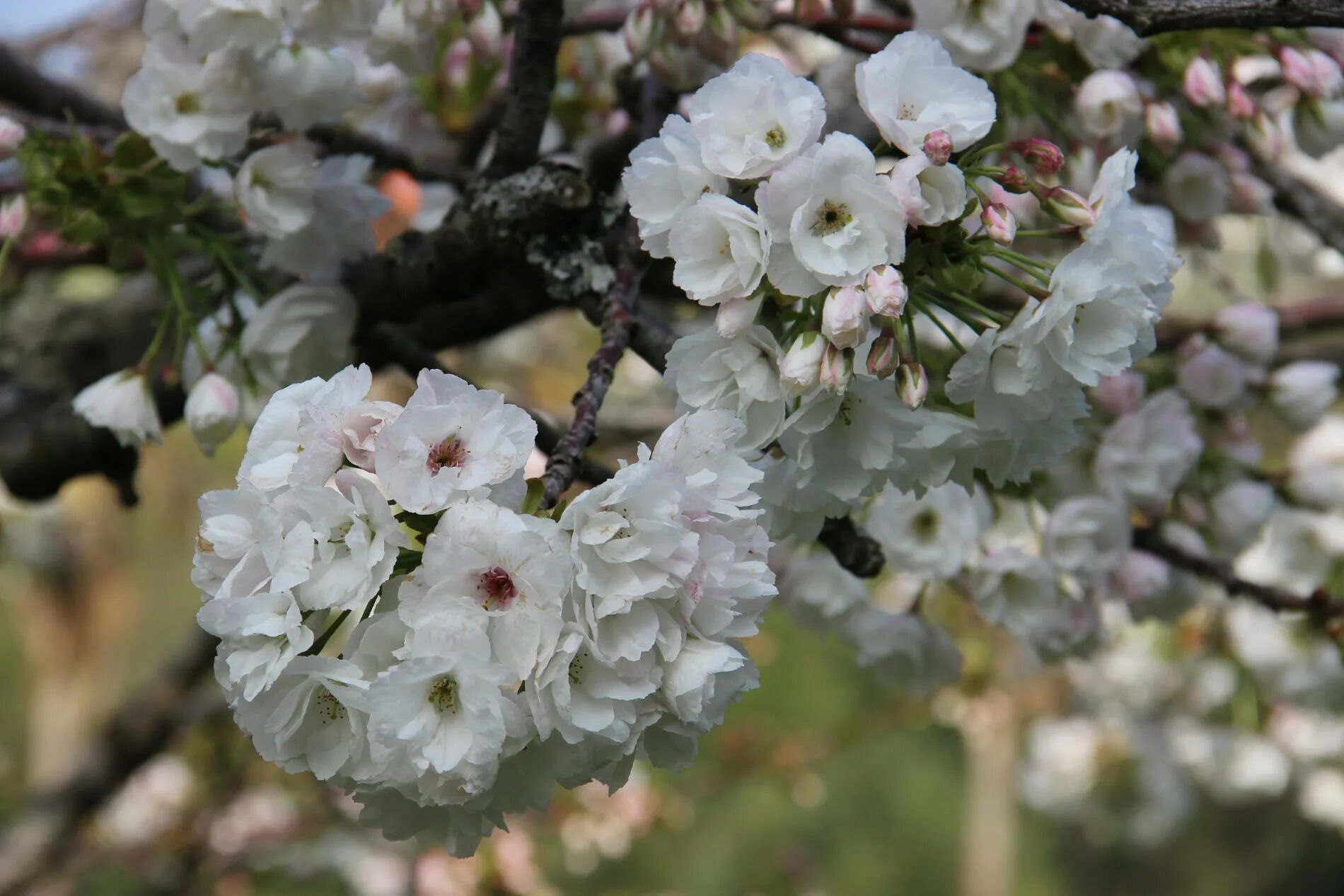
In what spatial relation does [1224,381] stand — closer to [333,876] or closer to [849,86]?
[849,86]

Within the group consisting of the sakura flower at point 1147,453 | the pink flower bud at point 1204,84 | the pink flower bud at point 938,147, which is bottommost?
the sakura flower at point 1147,453

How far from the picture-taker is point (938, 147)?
1.87 feet

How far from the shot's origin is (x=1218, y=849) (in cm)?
489

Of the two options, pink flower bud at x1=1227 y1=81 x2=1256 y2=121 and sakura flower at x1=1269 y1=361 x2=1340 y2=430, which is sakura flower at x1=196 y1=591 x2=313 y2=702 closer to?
pink flower bud at x1=1227 y1=81 x2=1256 y2=121

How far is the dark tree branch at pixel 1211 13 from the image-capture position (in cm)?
63

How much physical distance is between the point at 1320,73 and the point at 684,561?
811mm

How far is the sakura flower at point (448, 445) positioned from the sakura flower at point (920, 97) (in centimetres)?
25

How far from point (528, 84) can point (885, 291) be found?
1.40ft

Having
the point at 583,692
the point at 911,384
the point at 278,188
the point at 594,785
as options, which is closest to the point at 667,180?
the point at 911,384

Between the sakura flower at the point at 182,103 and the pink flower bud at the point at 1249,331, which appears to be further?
the pink flower bud at the point at 1249,331

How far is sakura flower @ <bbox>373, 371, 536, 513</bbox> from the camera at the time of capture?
525 millimetres

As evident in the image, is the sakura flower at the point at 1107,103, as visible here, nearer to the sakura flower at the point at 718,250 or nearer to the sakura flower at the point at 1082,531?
the sakura flower at the point at 1082,531

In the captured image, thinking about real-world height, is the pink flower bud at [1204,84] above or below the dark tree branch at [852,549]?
above

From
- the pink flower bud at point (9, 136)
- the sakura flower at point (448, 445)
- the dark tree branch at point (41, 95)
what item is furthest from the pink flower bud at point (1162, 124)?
the dark tree branch at point (41, 95)
